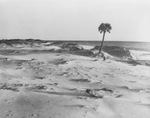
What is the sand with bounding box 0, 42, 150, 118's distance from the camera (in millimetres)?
18844

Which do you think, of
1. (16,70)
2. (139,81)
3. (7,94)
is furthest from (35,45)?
(7,94)

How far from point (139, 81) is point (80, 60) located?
37.6 ft

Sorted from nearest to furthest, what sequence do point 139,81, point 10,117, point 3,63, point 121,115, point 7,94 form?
point 10,117
point 121,115
point 7,94
point 139,81
point 3,63

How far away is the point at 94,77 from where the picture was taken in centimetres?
3123

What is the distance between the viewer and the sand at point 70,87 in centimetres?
1884

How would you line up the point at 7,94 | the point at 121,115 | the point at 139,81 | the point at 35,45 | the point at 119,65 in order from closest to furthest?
the point at 121,115
the point at 7,94
the point at 139,81
the point at 119,65
the point at 35,45

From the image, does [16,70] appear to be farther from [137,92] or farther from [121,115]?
[121,115]

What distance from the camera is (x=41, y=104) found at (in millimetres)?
19734

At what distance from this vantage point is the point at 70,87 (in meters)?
25.9

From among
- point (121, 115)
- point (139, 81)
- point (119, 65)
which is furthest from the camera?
point (119, 65)

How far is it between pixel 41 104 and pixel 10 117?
3.23m

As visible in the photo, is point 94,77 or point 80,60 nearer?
point 94,77

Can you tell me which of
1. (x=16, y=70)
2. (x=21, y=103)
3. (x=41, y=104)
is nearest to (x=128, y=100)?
(x=41, y=104)

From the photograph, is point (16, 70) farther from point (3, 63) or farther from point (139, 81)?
point (139, 81)
